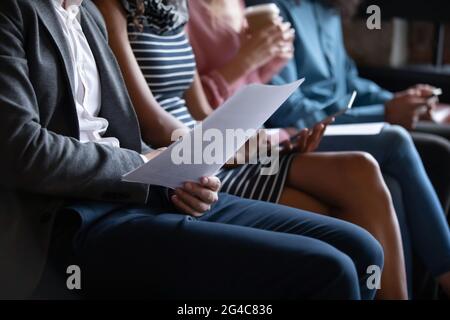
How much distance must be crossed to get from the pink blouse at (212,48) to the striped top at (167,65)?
16 cm

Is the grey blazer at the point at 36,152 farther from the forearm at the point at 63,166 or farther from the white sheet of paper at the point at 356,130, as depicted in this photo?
the white sheet of paper at the point at 356,130

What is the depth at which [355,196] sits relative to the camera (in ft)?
4.42

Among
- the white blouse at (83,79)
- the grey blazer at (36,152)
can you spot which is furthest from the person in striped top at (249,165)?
the grey blazer at (36,152)

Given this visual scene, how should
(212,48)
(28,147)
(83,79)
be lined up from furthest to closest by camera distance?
(212,48), (83,79), (28,147)

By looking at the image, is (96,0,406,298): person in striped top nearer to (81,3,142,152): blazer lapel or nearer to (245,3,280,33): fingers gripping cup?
(81,3,142,152): blazer lapel

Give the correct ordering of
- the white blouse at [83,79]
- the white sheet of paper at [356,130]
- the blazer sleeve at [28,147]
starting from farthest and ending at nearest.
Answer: the white sheet of paper at [356,130]
the white blouse at [83,79]
the blazer sleeve at [28,147]

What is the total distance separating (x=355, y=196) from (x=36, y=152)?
63 cm

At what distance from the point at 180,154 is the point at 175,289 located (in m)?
0.20

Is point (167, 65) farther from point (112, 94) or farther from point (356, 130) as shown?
point (356, 130)

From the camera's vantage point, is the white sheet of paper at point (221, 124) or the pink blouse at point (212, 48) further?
the pink blouse at point (212, 48)

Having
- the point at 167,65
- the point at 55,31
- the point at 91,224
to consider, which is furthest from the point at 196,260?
the point at 167,65

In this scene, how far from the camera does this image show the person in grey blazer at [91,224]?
98 centimetres
